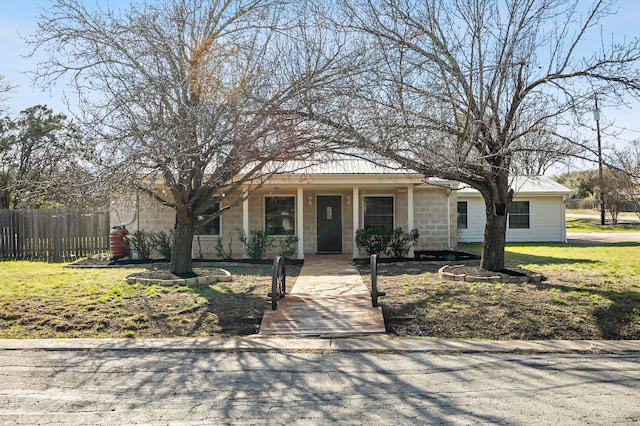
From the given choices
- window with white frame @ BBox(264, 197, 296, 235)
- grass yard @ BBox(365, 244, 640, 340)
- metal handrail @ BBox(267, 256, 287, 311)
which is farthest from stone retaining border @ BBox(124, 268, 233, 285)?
window with white frame @ BBox(264, 197, 296, 235)

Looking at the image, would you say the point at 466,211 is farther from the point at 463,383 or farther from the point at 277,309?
the point at 463,383

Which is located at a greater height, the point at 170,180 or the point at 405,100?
the point at 405,100

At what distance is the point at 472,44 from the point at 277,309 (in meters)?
5.51

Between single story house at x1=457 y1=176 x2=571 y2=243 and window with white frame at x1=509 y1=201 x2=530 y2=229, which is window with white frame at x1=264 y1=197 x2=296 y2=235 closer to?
single story house at x1=457 y1=176 x2=571 y2=243

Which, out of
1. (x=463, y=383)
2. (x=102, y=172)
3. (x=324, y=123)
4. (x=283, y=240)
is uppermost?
(x=324, y=123)

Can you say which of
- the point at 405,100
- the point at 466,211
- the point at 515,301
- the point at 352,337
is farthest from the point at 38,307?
the point at 466,211

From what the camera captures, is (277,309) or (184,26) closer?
(277,309)

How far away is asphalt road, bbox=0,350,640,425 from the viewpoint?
4.64 metres

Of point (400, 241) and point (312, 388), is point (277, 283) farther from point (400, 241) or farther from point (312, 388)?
point (400, 241)

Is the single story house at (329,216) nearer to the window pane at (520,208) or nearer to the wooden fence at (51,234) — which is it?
the wooden fence at (51,234)

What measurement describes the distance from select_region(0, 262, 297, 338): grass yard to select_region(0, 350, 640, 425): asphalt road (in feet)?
3.63

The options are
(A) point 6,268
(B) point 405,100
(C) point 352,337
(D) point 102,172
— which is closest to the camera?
(C) point 352,337

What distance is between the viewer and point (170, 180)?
997 cm

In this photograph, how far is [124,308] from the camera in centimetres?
877
